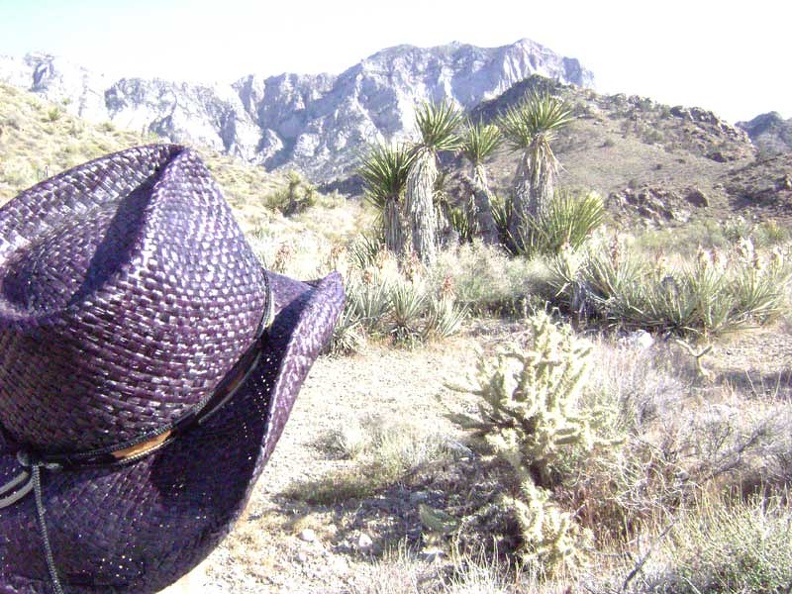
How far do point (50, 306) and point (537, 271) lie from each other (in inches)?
338

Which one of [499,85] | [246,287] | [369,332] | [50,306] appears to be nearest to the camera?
[50,306]

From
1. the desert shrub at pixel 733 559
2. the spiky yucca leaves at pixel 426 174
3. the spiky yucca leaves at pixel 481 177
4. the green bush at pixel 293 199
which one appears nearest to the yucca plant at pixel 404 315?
the spiky yucca leaves at pixel 426 174

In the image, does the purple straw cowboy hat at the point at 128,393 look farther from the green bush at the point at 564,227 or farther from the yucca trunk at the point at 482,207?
the yucca trunk at the point at 482,207

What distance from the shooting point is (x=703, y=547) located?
2.55 metres

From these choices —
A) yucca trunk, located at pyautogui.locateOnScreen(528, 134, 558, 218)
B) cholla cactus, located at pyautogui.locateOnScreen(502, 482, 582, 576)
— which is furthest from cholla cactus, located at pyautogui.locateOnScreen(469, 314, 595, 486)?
→ yucca trunk, located at pyautogui.locateOnScreen(528, 134, 558, 218)

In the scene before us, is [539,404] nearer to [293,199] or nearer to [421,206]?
[421,206]

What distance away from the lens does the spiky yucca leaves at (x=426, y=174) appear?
10.3 meters

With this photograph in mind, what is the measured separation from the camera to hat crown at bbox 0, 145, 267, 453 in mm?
1183

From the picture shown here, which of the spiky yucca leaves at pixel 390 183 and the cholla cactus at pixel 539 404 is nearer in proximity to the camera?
the cholla cactus at pixel 539 404

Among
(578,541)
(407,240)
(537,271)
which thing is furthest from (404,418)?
(407,240)

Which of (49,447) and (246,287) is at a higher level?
(246,287)

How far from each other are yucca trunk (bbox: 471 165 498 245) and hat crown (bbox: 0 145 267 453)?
10.6 meters

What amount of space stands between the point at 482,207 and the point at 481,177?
1.94 feet

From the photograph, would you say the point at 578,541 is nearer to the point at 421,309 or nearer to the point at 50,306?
the point at 50,306
